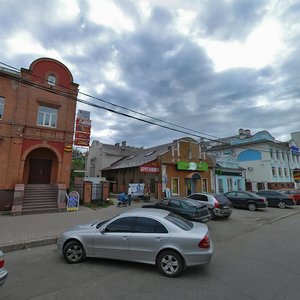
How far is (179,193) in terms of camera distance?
24094mm

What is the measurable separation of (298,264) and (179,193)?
61.2 feet

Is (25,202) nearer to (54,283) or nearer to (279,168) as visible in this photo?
(54,283)

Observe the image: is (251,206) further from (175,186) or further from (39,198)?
(39,198)

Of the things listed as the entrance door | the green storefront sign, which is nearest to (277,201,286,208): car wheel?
the green storefront sign

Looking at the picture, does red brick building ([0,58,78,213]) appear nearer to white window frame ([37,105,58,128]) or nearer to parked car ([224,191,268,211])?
white window frame ([37,105,58,128])

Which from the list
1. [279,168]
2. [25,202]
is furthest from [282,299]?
[279,168]

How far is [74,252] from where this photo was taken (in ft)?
18.7

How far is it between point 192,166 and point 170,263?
68.9 feet

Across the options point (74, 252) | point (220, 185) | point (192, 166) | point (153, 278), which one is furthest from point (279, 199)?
point (74, 252)

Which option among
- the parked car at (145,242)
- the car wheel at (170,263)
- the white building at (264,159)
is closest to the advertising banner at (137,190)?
the white building at (264,159)

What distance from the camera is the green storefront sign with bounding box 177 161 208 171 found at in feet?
79.9

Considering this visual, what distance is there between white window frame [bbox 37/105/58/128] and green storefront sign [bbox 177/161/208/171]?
13.7 meters

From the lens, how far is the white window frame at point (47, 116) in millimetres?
16750

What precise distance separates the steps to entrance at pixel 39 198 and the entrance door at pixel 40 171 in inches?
55.3
